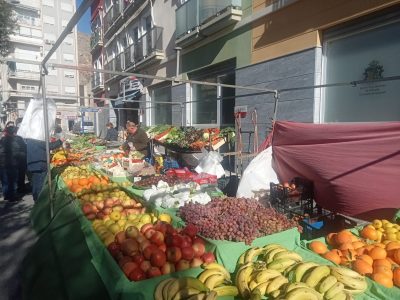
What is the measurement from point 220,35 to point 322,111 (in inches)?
184

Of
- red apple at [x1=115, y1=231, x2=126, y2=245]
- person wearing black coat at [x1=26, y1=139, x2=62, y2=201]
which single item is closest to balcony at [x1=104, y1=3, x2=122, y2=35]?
person wearing black coat at [x1=26, y1=139, x2=62, y2=201]

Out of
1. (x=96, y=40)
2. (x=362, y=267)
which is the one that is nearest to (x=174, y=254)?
(x=362, y=267)

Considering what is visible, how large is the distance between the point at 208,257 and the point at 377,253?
1592mm

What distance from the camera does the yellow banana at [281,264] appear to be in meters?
2.47

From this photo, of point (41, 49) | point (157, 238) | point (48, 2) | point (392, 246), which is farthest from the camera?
point (48, 2)

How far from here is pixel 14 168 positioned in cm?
767

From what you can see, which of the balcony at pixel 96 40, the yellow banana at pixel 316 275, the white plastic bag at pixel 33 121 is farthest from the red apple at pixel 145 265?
the balcony at pixel 96 40

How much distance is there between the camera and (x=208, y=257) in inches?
Answer: 108

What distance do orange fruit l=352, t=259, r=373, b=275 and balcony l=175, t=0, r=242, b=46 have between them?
8012 mm

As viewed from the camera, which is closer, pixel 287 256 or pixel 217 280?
pixel 217 280

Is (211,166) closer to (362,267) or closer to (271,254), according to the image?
(271,254)

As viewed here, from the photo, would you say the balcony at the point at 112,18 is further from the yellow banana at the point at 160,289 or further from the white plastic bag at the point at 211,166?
the yellow banana at the point at 160,289

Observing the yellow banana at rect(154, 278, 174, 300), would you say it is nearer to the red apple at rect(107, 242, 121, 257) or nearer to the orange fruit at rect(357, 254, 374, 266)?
the red apple at rect(107, 242, 121, 257)

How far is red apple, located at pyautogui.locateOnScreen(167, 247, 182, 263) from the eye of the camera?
2695 mm
